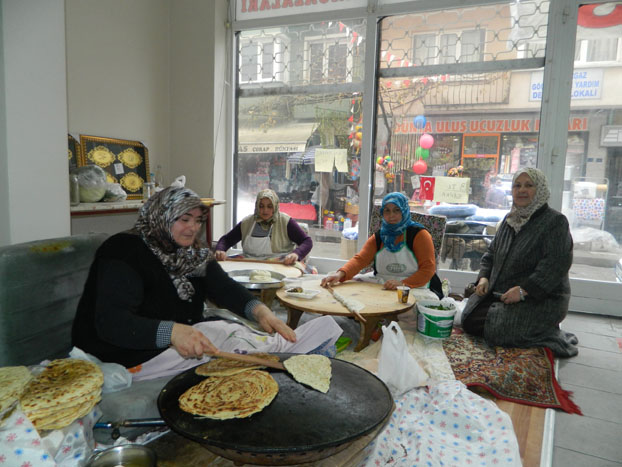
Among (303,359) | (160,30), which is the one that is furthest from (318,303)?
(160,30)

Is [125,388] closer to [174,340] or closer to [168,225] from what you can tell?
[174,340]

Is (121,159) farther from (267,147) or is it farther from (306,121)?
(306,121)

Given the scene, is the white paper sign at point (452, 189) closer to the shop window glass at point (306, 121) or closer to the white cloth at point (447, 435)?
the shop window glass at point (306, 121)

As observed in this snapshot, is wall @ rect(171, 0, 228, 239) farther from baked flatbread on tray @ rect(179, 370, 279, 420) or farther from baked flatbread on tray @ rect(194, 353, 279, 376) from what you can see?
baked flatbread on tray @ rect(179, 370, 279, 420)

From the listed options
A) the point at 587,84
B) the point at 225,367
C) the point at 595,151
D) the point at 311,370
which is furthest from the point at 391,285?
the point at 587,84

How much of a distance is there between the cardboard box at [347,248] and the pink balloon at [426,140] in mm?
1204

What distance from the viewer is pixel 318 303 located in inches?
102

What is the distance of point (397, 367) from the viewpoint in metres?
1.95

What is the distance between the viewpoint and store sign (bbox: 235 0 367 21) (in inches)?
171

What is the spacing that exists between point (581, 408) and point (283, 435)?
1847 millimetres

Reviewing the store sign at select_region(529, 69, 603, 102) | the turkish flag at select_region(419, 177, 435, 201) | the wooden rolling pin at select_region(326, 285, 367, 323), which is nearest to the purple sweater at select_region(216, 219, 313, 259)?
the wooden rolling pin at select_region(326, 285, 367, 323)

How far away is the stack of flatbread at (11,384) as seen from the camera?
115 centimetres

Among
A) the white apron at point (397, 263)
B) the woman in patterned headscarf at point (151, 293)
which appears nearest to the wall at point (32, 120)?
the woman in patterned headscarf at point (151, 293)

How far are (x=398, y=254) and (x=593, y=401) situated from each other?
56.9 inches
